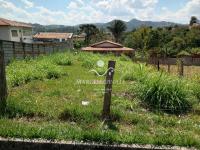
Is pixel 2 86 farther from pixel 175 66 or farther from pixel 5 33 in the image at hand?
pixel 5 33

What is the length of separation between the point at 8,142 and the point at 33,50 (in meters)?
16.5

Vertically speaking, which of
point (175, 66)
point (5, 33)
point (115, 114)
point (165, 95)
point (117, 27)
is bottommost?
point (175, 66)

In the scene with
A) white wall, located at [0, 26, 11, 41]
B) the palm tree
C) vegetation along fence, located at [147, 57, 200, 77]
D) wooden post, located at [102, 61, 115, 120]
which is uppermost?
the palm tree

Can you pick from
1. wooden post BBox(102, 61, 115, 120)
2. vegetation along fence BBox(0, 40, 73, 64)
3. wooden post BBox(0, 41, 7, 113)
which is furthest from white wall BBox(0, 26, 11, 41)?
wooden post BBox(102, 61, 115, 120)

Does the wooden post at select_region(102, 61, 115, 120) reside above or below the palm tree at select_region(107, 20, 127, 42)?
below

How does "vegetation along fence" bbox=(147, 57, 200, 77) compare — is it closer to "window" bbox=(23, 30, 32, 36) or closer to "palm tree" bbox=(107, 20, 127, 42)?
"window" bbox=(23, 30, 32, 36)

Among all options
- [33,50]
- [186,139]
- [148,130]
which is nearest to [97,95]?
[148,130]

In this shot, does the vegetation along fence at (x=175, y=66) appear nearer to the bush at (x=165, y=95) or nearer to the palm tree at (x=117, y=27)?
the bush at (x=165, y=95)

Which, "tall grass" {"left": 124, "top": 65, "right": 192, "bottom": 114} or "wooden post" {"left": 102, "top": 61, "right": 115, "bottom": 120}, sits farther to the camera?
"tall grass" {"left": 124, "top": 65, "right": 192, "bottom": 114}

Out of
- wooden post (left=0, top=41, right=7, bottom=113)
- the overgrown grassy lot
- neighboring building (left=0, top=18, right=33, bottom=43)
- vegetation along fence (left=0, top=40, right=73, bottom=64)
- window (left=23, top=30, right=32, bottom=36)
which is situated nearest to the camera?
the overgrown grassy lot

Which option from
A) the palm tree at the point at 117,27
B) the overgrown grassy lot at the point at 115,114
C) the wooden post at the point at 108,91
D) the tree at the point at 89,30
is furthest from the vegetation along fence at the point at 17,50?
the palm tree at the point at 117,27

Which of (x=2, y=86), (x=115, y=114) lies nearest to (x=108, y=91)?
(x=115, y=114)

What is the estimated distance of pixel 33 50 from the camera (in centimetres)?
2059

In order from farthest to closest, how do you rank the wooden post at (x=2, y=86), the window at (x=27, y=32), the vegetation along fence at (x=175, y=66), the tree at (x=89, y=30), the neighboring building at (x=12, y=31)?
the tree at (x=89, y=30), the window at (x=27, y=32), the neighboring building at (x=12, y=31), the vegetation along fence at (x=175, y=66), the wooden post at (x=2, y=86)
